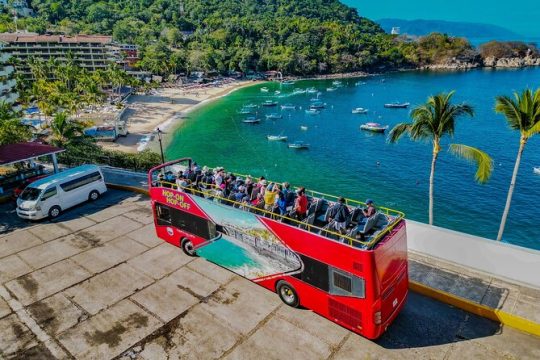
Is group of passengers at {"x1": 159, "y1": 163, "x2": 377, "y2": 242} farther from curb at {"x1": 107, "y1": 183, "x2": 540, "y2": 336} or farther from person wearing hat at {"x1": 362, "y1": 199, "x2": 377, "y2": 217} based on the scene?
curb at {"x1": 107, "y1": 183, "x2": 540, "y2": 336}

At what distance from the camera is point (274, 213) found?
13242 millimetres

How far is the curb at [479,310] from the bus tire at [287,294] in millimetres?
4791

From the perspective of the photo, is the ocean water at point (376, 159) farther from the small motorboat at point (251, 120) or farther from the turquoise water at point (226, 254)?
the turquoise water at point (226, 254)

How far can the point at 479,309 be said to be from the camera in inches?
504

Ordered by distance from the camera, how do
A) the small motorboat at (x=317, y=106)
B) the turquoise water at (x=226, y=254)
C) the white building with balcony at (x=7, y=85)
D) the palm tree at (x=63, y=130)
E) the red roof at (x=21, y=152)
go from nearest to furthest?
the turquoise water at (x=226, y=254) → the red roof at (x=21, y=152) → the palm tree at (x=63, y=130) → the white building with balcony at (x=7, y=85) → the small motorboat at (x=317, y=106)

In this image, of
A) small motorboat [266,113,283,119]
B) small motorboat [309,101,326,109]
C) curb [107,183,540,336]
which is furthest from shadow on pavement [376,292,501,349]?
small motorboat [309,101,326,109]

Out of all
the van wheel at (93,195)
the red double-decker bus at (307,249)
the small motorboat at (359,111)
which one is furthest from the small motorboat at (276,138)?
the red double-decker bus at (307,249)

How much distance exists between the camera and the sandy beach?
224 ft

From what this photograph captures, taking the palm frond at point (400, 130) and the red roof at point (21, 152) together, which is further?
the red roof at point (21, 152)

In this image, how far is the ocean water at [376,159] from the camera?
43.0 meters

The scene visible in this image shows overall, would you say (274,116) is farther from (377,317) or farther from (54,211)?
(377,317)

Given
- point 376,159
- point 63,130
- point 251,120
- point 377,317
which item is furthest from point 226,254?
point 251,120

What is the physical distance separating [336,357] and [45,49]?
151267 mm

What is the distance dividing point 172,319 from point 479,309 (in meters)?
11.2
